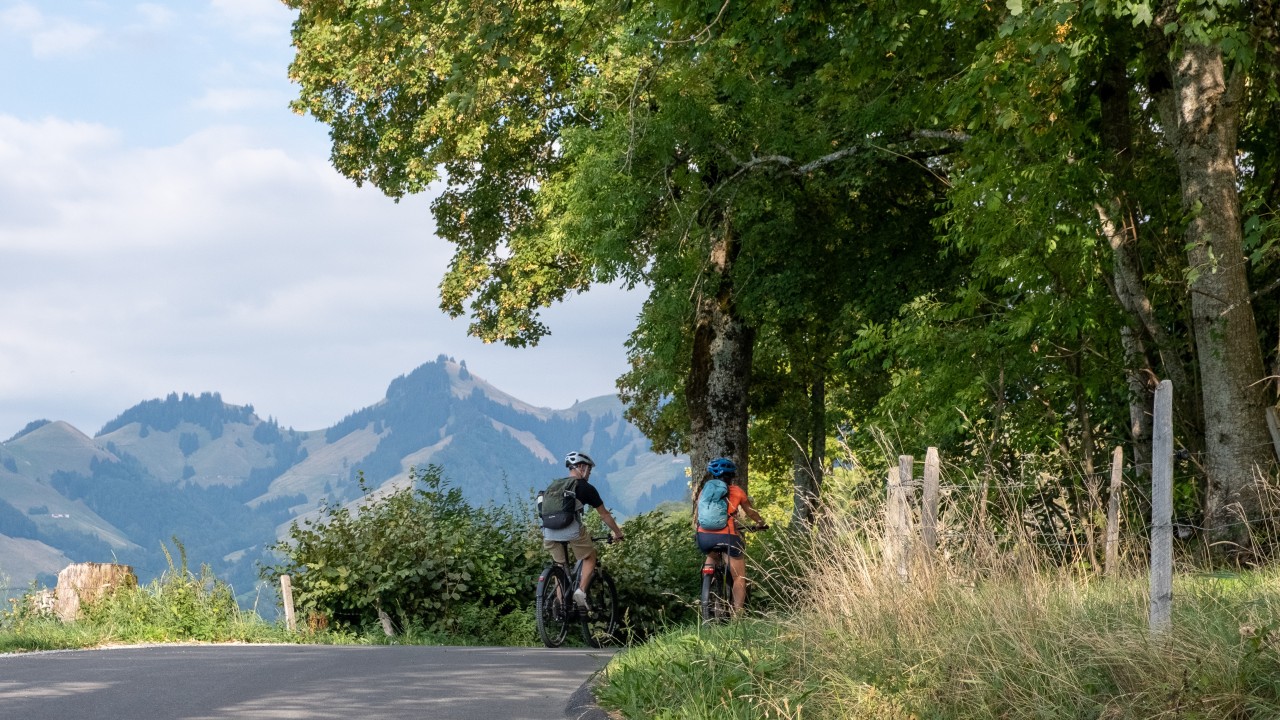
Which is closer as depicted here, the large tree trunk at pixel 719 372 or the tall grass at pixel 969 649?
the tall grass at pixel 969 649

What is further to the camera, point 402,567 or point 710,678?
point 402,567

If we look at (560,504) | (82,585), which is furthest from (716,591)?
(82,585)

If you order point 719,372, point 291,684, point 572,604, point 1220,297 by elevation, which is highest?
point 719,372

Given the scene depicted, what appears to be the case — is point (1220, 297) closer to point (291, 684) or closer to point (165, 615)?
point (291, 684)

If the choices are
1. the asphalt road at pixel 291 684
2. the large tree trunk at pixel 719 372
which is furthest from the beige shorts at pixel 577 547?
the large tree trunk at pixel 719 372

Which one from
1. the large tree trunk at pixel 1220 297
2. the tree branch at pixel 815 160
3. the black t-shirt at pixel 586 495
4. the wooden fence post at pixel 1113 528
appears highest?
the tree branch at pixel 815 160

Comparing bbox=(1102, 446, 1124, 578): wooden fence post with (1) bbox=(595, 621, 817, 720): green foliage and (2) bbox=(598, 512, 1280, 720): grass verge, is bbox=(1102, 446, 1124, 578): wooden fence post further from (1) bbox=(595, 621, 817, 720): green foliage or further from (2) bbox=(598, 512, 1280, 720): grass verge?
(1) bbox=(595, 621, 817, 720): green foliage

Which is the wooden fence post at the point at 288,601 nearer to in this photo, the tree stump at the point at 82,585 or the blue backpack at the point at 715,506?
the tree stump at the point at 82,585

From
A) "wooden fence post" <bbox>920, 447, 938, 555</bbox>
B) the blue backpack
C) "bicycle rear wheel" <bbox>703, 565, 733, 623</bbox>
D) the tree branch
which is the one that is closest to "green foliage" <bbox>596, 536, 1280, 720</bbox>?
"wooden fence post" <bbox>920, 447, 938, 555</bbox>

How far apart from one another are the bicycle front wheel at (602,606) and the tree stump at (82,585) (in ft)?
17.6

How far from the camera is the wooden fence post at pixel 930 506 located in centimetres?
888

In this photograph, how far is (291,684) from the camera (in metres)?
10.0

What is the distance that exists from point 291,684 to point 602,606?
6.13m

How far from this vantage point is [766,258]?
907 inches
